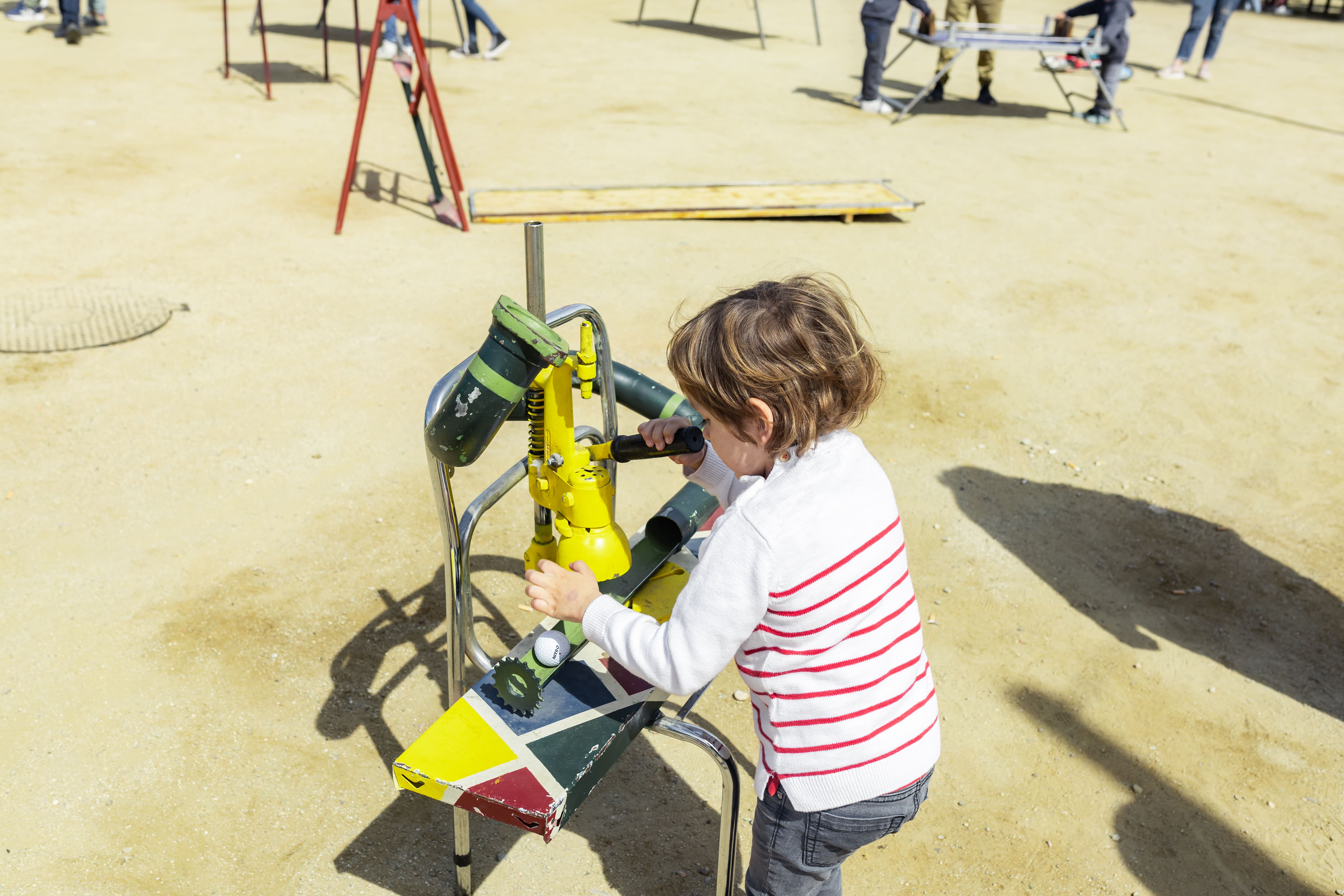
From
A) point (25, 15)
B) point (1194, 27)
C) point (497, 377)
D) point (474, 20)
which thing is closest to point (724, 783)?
point (497, 377)

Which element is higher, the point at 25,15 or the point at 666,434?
the point at 25,15

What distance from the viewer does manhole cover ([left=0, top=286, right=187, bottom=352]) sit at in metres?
4.16

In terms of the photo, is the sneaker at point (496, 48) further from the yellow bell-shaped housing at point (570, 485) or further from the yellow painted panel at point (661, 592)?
the yellow bell-shaped housing at point (570, 485)

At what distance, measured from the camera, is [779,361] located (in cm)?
132

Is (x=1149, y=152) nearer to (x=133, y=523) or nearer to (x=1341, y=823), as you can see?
(x=1341, y=823)

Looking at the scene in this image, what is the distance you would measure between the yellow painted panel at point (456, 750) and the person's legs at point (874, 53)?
26.1ft

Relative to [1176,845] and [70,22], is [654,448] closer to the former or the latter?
[1176,845]

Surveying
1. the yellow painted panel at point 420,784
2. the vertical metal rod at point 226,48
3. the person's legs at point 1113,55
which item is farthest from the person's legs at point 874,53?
the yellow painted panel at point 420,784

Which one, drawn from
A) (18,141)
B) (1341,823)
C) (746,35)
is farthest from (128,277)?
(746,35)

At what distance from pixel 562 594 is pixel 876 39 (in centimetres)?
816

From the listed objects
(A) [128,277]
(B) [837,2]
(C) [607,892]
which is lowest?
(C) [607,892]

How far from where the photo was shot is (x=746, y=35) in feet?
39.8

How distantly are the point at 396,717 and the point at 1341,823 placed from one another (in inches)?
91.5

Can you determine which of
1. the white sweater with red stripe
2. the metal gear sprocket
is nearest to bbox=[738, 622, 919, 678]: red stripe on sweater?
the white sweater with red stripe
